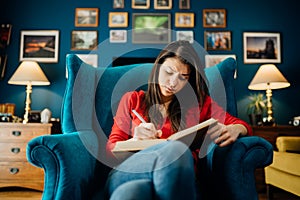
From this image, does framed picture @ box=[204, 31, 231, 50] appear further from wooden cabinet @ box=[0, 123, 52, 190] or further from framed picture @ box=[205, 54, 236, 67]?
wooden cabinet @ box=[0, 123, 52, 190]

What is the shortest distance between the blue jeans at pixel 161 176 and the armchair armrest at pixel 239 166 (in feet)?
1.00

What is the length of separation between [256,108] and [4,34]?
2856 mm

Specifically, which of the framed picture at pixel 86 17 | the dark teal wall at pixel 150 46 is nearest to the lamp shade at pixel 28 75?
the dark teal wall at pixel 150 46

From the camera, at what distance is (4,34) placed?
A: 3301mm

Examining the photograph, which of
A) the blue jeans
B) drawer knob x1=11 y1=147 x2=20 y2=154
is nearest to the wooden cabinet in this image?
drawer knob x1=11 y1=147 x2=20 y2=154

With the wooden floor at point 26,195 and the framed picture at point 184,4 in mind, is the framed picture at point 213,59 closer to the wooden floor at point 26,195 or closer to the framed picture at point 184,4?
the framed picture at point 184,4

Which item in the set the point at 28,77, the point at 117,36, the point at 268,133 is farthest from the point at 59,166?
the point at 117,36

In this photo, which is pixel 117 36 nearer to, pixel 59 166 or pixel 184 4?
pixel 184 4

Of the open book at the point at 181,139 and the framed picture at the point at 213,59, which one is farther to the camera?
the framed picture at the point at 213,59

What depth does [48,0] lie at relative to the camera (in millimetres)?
3400

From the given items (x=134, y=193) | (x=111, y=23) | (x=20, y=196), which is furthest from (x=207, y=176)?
(x=111, y=23)

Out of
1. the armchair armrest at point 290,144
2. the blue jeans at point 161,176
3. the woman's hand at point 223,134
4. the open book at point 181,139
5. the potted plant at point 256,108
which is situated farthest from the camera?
the potted plant at point 256,108

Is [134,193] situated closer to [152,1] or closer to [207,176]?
[207,176]

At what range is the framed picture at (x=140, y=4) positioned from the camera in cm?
339
